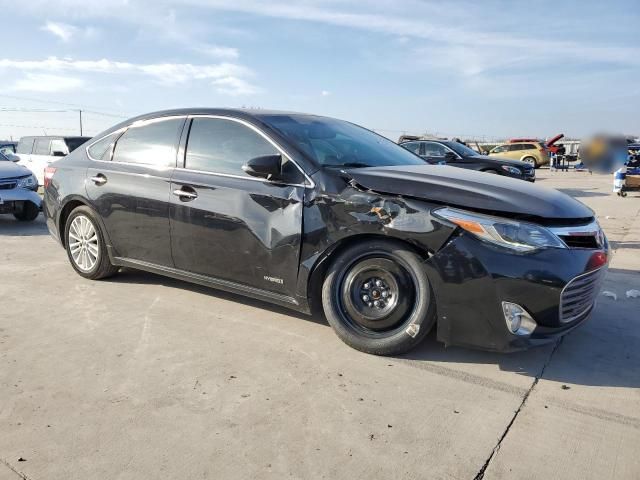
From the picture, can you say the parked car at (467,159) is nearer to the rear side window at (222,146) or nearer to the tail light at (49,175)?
the tail light at (49,175)

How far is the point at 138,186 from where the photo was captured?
4484 millimetres

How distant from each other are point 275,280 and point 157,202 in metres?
1.29

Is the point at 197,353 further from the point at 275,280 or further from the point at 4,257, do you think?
the point at 4,257

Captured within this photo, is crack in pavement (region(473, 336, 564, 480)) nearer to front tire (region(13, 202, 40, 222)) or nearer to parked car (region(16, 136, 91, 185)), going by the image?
front tire (region(13, 202, 40, 222))

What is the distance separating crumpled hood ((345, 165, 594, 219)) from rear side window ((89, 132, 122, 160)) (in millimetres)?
2482

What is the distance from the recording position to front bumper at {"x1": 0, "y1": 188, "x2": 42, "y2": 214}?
8453 millimetres

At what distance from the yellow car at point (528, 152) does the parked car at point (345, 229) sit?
27.7 m

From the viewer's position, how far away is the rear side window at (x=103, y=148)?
16.1 ft

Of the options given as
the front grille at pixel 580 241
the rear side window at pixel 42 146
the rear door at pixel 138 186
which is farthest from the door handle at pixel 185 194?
the rear side window at pixel 42 146

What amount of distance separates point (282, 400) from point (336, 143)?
208cm

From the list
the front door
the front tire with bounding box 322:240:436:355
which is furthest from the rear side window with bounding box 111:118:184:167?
the front tire with bounding box 322:240:436:355

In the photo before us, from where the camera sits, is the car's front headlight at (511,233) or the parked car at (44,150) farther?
the parked car at (44,150)

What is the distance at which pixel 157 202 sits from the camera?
14.2 ft

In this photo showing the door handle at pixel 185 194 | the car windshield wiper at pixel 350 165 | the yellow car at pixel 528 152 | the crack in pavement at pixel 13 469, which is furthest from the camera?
the yellow car at pixel 528 152
